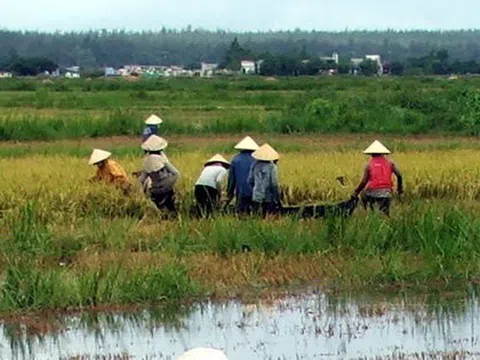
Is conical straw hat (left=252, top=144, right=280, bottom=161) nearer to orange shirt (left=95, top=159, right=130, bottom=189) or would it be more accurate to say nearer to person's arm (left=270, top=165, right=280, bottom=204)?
person's arm (left=270, top=165, right=280, bottom=204)

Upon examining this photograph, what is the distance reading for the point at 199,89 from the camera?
4181 cm

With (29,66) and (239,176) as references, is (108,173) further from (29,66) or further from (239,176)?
(29,66)

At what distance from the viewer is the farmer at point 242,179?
11336 millimetres

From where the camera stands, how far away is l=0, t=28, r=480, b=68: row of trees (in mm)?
121444

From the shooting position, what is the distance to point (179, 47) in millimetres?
142500

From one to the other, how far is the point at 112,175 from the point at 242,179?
1662 millimetres

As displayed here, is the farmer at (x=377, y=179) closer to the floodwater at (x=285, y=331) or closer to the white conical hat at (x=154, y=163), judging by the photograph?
the white conical hat at (x=154, y=163)

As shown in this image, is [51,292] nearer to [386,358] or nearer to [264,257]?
[264,257]

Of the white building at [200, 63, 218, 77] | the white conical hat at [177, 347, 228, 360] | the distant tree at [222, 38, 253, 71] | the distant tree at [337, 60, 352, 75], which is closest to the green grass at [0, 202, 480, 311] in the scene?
the white conical hat at [177, 347, 228, 360]

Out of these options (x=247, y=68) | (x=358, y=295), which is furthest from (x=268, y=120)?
(x=247, y=68)

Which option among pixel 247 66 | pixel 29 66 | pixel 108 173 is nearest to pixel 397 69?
pixel 247 66

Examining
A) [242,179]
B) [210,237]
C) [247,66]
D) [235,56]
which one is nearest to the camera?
[210,237]

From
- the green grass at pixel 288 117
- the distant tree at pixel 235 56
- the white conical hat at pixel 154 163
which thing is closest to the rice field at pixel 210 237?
the white conical hat at pixel 154 163

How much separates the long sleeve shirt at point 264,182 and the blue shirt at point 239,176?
0.59ft
